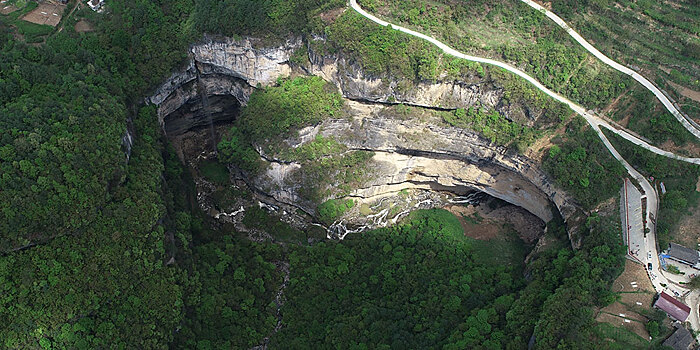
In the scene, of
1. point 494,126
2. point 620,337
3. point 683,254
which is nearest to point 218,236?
point 494,126

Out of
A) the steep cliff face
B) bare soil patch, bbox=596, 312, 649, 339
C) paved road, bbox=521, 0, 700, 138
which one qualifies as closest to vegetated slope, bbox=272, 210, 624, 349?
bare soil patch, bbox=596, 312, 649, 339

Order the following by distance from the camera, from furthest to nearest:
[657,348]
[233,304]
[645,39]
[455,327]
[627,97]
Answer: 1. [645,39]
2. [627,97]
3. [233,304]
4. [455,327]
5. [657,348]

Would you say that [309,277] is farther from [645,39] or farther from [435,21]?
[645,39]

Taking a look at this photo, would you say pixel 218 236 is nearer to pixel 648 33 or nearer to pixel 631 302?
pixel 631 302

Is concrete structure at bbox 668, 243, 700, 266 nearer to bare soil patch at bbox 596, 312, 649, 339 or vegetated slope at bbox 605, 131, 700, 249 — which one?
vegetated slope at bbox 605, 131, 700, 249

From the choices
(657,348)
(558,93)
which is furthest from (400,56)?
(657,348)
